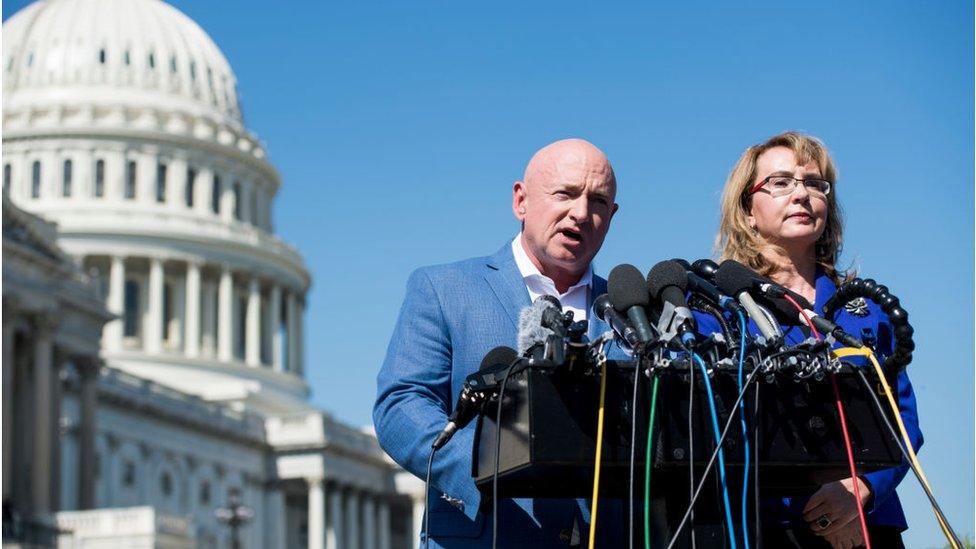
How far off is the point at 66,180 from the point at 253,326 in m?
11.6

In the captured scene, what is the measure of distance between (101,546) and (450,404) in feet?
148

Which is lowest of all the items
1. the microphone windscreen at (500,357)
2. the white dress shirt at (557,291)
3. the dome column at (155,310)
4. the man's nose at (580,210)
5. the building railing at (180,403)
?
the microphone windscreen at (500,357)

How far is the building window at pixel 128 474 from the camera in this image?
224ft

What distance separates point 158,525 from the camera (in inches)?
2062

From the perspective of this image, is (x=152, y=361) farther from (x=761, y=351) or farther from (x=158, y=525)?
(x=761, y=351)

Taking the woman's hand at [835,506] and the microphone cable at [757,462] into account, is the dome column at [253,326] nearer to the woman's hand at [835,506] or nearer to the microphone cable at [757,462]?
the woman's hand at [835,506]

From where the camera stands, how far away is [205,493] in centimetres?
7512

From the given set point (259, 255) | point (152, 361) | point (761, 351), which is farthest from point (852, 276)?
point (259, 255)

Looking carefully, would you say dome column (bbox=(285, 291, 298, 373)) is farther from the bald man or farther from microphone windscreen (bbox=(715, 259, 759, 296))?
microphone windscreen (bbox=(715, 259, 759, 296))

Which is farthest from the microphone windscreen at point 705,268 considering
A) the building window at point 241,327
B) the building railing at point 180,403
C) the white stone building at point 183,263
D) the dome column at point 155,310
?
the building window at point 241,327

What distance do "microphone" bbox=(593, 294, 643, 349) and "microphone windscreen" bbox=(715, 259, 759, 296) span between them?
1.19ft

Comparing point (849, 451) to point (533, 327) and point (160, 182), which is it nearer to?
point (533, 327)

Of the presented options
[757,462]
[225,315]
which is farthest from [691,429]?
[225,315]

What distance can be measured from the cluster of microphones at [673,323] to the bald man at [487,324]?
0.32 m
